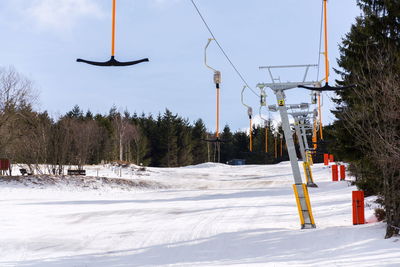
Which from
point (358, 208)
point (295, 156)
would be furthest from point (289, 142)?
point (358, 208)

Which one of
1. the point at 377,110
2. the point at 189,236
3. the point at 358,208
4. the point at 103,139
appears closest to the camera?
the point at 377,110

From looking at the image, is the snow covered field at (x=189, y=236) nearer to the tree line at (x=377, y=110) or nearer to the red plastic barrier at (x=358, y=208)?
the red plastic barrier at (x=358, y=208)

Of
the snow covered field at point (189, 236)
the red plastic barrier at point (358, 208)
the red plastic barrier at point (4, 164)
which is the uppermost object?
the red plastic barrier at point (4, 164)

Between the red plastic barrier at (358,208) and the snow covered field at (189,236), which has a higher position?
the red plastic barrier at (358,208)

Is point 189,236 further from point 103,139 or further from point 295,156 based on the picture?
point 103,139

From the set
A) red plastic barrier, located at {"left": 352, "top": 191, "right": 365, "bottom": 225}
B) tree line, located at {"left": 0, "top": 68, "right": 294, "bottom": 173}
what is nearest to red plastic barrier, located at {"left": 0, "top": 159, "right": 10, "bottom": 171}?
tree line, located at {"left": 0, "top": 68, "right": 294, "bottom": 173}

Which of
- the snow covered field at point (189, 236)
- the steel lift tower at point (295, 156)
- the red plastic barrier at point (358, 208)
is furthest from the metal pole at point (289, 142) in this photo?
the red plastic barrier at point (358, 208)

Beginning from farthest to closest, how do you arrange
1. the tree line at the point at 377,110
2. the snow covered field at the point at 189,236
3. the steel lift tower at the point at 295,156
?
the steel lift tower at the point at 295,156 < the tree line at the point at 377,110 < the snow covered field at the point at 189,236

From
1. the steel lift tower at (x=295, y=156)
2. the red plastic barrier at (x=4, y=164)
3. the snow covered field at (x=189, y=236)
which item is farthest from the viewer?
the red plastic barrier at (x=4, y=164)

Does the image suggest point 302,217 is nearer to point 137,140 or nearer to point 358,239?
point 358,239

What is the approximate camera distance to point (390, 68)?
12.0 metres

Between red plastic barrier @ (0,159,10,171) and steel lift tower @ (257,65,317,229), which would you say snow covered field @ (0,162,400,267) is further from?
red plastic barrier @ (0,159,10,171)

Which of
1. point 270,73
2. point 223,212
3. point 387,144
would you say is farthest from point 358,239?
point 223,212

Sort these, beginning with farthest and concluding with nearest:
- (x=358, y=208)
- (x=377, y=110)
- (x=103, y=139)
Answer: (x=103, y=139)
(x=358, y=208)
(x=377, y=110)
